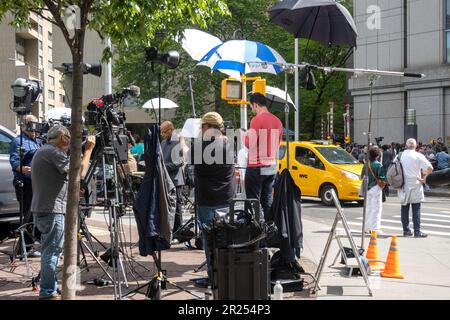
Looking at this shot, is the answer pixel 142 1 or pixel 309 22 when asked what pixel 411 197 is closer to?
pixel 309 22

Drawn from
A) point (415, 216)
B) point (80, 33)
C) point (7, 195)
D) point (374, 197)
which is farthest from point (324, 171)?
point (80, 33)

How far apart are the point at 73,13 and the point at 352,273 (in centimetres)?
470

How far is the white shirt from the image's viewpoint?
11.5 meters

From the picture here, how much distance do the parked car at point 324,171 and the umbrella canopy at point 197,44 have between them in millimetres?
7009

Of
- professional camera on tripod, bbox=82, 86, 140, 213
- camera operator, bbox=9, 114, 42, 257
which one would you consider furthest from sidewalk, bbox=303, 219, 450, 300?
camera operator, bbox=9, 114, 42, 257

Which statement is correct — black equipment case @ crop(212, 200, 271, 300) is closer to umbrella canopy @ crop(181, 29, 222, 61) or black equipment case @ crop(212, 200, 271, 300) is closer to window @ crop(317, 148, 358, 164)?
umbrella canopy @ crop(181, 29, 222, 61)

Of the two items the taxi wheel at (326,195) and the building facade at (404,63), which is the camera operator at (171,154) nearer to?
the taxi wheel at (326,195)

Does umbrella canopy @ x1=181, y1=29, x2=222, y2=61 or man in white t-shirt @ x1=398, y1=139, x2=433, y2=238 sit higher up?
umbrella canopy @ x1=181, y1=29, x2=222, y2=61

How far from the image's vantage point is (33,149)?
339 inches

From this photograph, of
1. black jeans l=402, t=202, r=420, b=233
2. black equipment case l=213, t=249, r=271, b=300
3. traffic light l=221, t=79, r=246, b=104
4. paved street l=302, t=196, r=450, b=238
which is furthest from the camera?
paved street l=302, t=196, r=450, b=238

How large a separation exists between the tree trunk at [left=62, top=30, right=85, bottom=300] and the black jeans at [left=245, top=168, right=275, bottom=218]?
306cm

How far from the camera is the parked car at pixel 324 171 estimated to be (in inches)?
659

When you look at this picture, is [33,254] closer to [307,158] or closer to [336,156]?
[307,158]
